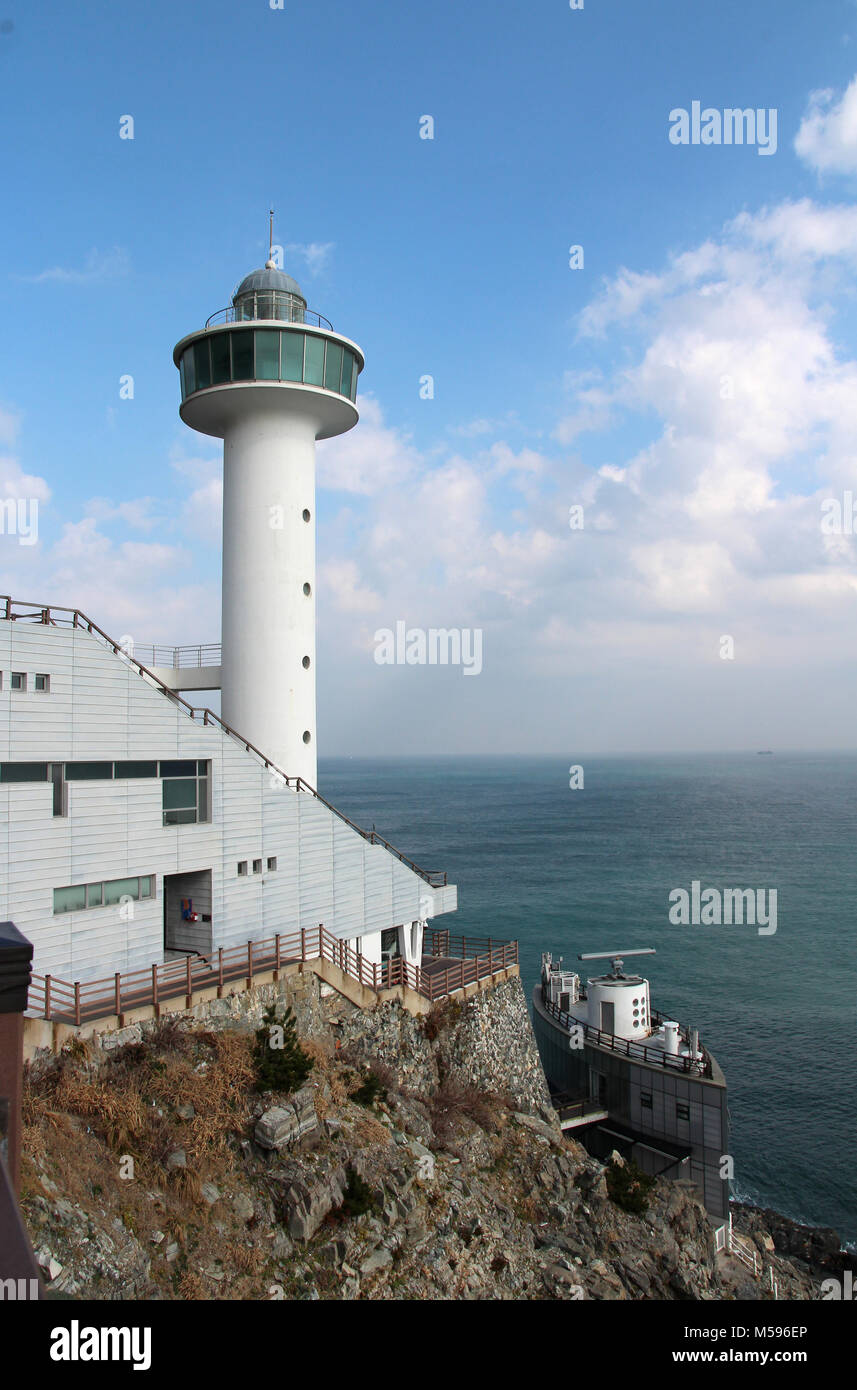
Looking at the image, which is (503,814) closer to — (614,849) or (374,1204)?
(614,849)

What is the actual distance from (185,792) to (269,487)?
1257 cm

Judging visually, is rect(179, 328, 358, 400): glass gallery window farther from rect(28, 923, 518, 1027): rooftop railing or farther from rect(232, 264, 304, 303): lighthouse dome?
rect(28, 923, 518, 1027): rooftop railing

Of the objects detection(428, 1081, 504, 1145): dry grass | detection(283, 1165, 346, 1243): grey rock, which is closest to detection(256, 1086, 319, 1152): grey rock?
detection(283, 1165, 346, 1243): grey rock

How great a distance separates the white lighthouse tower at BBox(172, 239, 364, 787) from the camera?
102 feet

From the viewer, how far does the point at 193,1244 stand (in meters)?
17.3

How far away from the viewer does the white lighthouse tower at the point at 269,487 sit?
3094 cm

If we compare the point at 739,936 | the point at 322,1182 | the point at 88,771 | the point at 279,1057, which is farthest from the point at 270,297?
Result: the point at 739,936

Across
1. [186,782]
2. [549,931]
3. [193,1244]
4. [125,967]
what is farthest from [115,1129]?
[549,931]

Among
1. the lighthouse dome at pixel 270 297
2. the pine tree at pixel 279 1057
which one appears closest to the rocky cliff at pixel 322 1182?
the pine tree at pixel 279 1057

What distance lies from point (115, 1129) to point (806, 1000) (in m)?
50.8

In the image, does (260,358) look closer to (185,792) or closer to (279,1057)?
(185,792)
